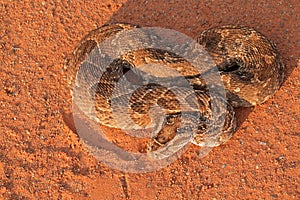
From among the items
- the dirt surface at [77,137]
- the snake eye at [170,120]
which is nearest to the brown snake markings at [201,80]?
the snake eye at [170,120]

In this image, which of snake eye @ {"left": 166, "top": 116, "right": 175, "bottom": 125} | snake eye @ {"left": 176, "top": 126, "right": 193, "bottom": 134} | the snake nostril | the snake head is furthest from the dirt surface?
the snake nostril

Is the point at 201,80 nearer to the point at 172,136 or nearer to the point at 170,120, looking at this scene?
the point at 170,120

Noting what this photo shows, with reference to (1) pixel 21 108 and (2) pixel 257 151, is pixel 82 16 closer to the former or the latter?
(1) pixel 21 108

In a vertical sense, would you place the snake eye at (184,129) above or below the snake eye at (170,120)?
below

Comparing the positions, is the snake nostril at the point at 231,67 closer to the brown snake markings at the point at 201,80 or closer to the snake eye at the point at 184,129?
the brown snake markings at the point at 201,80

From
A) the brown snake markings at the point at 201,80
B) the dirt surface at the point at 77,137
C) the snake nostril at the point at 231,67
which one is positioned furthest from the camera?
the snake nostril at the point at 231,67

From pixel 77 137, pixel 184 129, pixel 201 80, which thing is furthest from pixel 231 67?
pixel 77 137
